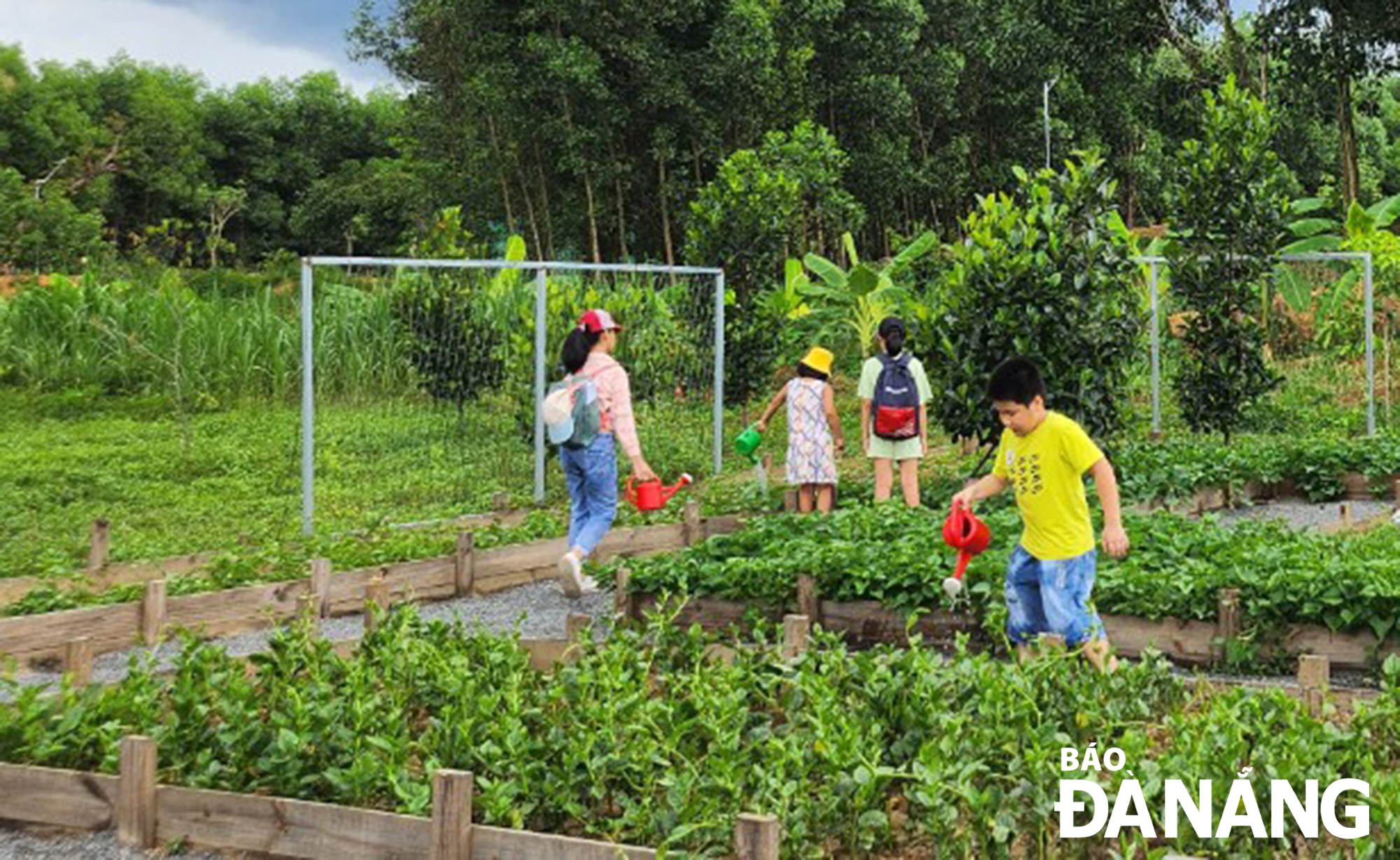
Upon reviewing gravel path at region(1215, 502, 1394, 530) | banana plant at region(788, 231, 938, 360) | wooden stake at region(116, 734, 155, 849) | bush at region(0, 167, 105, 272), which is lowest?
wooden stake at region(116, 734, 155, 849)

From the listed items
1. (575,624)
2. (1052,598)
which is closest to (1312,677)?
(1052,598)

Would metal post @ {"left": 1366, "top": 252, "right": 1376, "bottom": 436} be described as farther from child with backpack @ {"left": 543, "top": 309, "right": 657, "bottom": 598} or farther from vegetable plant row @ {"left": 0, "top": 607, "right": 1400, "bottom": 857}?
vegetable plant row @ {"left": 0, "top": 607, "right": 1400, "bottom": 857}

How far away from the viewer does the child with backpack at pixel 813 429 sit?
13.3 metres

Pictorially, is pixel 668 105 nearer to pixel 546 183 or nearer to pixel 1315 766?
pixel 546 183

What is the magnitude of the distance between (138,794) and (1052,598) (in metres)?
3.91

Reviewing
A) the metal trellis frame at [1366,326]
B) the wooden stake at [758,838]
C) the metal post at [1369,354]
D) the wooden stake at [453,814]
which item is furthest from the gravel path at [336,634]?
the metal post at [1369,354]

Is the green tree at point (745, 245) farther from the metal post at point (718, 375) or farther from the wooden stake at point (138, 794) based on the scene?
the wooden stake at point (138, 794)

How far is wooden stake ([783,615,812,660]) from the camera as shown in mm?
7660

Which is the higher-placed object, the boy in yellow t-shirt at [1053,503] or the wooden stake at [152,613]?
the boy in yellow t-shirt at [1053,503]

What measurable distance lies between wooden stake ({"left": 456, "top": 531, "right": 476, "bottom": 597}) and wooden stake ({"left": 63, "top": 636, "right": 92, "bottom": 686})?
359 cm

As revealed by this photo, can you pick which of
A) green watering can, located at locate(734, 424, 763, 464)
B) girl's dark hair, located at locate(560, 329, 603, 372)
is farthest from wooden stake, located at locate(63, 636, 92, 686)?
green watering can, located at locate(734, 424, 763, 464)

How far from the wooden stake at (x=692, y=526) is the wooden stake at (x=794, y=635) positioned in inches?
191

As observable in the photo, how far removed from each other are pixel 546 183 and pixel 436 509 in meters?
26.2

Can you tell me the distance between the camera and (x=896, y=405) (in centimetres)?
1330
